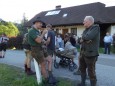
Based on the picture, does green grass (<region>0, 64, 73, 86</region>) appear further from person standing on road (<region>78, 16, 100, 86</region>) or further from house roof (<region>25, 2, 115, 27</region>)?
house roof (<region>25, 2, 115, 27</region>)

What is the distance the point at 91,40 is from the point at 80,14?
30882 mm

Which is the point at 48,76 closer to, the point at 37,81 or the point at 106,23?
the point at 37,81

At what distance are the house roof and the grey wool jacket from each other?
2571 centimetres

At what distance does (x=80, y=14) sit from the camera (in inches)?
1511

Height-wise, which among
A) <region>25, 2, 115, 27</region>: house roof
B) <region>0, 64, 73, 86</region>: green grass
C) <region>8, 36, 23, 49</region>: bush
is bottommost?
<region>0, 64, 73, 86</region>: green grass

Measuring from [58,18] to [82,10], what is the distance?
365cm

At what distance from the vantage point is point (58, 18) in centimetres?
4072

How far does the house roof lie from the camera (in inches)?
1391

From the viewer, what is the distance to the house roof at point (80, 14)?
116 feet

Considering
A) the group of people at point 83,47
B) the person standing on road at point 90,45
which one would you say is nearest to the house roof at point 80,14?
the group of people at point 83,47

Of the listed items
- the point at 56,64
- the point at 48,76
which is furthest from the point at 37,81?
the point at 56,64

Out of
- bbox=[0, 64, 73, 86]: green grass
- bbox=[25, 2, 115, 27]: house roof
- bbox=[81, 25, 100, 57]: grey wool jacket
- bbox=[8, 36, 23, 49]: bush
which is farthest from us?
bbox=[25, 2, 115, 27]: house roof

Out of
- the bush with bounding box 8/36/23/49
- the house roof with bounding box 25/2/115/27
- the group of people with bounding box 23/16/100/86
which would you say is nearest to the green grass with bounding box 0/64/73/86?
the group of people with bounding box 23/16/100/86

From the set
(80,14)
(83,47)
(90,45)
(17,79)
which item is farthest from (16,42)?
(90,45)
